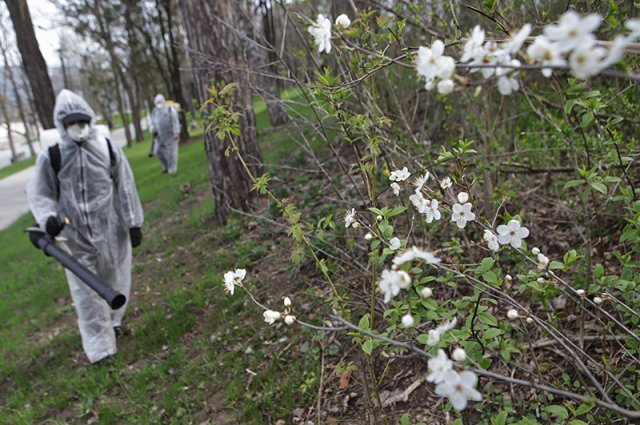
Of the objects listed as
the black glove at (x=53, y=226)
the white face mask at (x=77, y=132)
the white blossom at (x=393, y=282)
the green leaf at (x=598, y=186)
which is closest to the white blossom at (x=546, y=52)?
the white blossom at (x=393, y=282)

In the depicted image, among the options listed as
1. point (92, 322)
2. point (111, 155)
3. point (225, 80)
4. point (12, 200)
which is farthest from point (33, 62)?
point (12, 200)

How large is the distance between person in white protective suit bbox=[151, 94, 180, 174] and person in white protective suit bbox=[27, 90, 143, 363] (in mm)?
7112

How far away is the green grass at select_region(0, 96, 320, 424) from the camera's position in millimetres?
2938

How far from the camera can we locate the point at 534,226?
330 cm

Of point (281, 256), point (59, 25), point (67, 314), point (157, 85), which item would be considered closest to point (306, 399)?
point (281, 256)

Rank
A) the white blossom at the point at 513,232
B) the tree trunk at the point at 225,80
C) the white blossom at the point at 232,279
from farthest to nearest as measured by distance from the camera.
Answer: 1. the tree trunk at the point at 225,80
2. the white blossom at the point at 232,279
3. the white blossom at the point at 513,232

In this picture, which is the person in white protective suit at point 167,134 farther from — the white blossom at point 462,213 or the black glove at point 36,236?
the white blossom at point 462,213

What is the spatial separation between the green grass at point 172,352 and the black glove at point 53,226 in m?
1.09

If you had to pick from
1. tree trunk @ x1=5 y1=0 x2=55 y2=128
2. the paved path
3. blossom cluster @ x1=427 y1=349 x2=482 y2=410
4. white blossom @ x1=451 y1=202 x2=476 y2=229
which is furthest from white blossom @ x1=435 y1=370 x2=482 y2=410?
the paved path

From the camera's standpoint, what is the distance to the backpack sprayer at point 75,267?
10.3 feet

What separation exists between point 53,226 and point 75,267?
1.20ft

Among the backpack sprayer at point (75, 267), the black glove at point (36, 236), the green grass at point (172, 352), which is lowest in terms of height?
the green grass at point (172, 352)

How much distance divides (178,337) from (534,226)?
285cm

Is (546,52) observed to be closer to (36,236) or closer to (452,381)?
(452,381)
